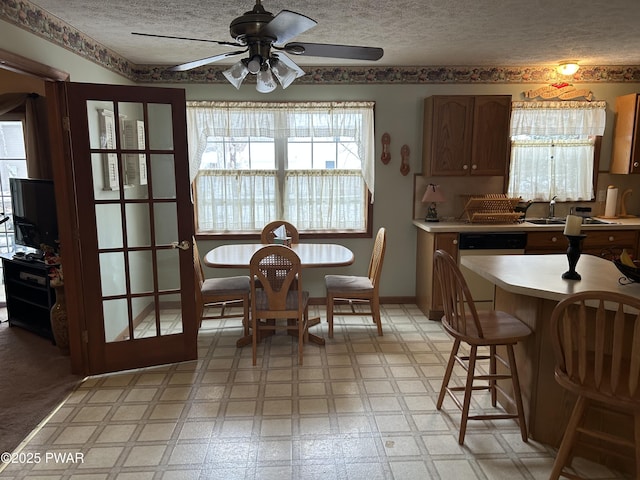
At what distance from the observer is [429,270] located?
14.4 ft

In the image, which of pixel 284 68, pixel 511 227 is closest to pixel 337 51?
pixel 284 68

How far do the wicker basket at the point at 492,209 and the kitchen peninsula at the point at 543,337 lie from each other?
181 cm

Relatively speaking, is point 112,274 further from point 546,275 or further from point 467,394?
point 546,275

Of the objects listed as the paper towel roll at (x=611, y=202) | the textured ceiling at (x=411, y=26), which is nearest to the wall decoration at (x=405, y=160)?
the textured ceiling at (x=411, y=26)

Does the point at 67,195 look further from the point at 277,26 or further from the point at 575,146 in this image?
the point at 575,146

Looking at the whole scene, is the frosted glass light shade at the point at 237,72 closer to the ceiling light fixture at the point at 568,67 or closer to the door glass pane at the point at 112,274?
the door glass pane at the point at 112,274

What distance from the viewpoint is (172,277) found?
3.36 meters

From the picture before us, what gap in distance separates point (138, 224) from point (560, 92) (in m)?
4.18

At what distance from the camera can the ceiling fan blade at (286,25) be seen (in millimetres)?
1763

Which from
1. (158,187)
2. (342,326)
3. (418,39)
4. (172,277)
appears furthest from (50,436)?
(418,39)

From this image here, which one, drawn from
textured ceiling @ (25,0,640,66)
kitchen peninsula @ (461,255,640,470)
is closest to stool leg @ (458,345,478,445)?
kitchen peninsula @ (461,255,640,470)

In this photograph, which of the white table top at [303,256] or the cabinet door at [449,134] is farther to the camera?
the cabinet door at [449,134]

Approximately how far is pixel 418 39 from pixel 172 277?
2584mm

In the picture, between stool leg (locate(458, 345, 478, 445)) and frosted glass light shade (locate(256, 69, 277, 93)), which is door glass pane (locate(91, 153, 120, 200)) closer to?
frosted glass light shade (locate(256, 69, 277, 93))
